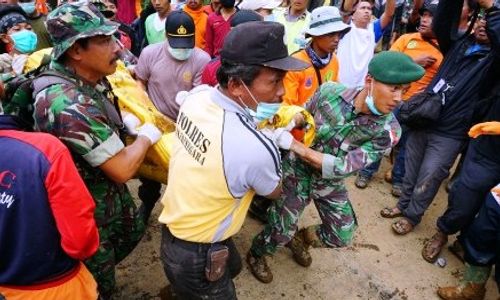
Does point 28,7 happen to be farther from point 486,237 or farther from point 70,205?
point 486,237

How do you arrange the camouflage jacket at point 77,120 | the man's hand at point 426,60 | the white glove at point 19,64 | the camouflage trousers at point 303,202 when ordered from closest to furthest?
1. the camouflage jacket at point 77,120
2. the white glove at point 19,64
3. the camouflage trousers at point 303,202
4. the man's hand at point 426,60

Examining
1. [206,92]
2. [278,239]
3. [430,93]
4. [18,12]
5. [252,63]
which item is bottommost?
[278,239]

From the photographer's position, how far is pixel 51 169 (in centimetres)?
153

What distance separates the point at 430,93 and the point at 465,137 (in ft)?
1.86

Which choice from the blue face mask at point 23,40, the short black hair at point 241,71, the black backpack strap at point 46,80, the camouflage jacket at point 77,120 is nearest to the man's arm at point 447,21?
the short black hair at point 241,71

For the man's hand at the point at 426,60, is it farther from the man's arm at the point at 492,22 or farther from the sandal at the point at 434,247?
the sandal at the point at 434,247

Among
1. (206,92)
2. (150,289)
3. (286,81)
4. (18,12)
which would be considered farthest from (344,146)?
(18,12)

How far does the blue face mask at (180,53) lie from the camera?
3.68 meters

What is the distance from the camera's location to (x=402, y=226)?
427 centimetres

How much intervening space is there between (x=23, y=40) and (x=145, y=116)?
2070 mm

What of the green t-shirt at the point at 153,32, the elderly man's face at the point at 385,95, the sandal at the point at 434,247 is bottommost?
the sandal at the point at 434,247

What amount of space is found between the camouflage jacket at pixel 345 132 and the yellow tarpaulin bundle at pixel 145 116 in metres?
1.14

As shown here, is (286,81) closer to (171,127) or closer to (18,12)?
(171,127)

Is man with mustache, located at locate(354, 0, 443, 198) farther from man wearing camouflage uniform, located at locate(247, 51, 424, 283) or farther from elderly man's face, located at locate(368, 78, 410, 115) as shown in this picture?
elderly man's face, located at locate(368, 78, 410, 115)
